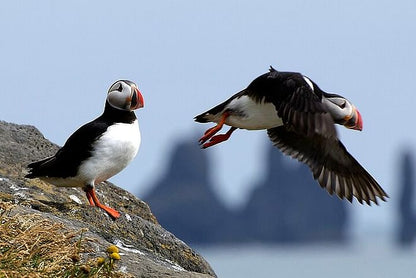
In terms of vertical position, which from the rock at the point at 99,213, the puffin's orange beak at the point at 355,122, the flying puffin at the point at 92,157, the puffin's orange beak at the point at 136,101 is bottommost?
the rock at the point at 99,213

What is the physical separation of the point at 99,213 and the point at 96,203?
309mm

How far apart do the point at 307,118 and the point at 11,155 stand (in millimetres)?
2833

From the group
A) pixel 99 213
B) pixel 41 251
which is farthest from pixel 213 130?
pixel 41 251

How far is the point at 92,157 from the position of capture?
9.88 meters

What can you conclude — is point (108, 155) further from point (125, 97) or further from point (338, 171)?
point (338, 171)

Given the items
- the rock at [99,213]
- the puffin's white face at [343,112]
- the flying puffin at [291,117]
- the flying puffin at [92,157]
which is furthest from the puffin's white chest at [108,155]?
the puffin's white face at [343,112]

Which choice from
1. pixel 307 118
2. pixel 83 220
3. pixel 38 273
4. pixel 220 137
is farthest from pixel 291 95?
pixel 38 273

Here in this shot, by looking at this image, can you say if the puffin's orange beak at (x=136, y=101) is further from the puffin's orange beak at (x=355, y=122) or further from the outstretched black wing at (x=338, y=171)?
the puffin's orange beak at (x=355, y=122)

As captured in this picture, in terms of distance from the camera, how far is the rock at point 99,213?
8055 millimetres

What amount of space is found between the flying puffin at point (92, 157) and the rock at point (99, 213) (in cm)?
19

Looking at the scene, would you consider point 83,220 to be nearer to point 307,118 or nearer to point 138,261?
point 138,261

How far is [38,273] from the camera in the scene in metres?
7.02

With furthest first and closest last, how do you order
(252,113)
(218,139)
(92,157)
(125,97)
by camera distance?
(218,139) → (252,113) → (125,97) → (92,157)

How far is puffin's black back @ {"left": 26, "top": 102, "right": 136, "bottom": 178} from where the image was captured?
9.86 meters
